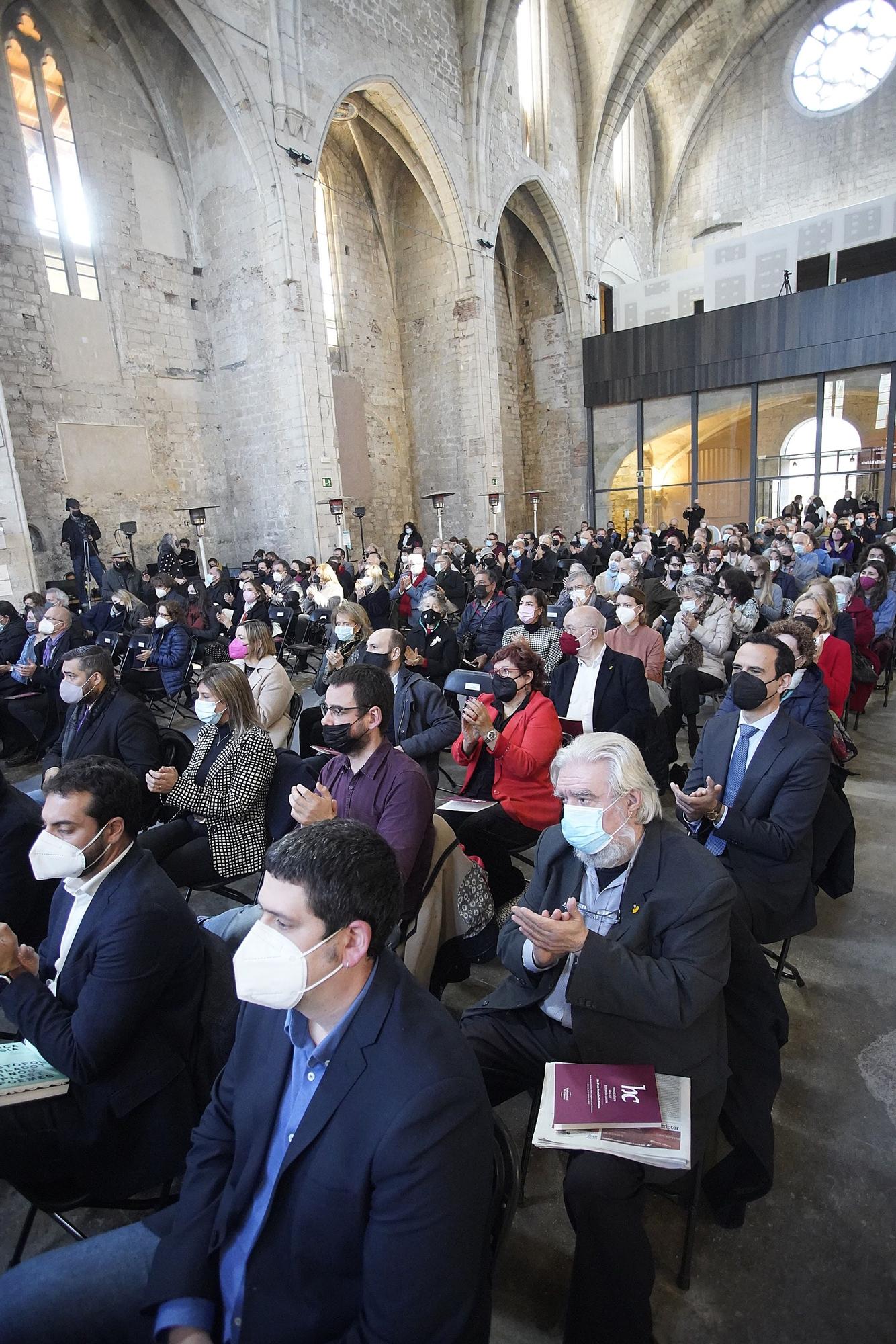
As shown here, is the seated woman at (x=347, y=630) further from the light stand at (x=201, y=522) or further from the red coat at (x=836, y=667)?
the light stand at (x=201, y=522)

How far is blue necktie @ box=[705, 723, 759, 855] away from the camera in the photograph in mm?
2760

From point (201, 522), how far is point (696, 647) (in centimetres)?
1051

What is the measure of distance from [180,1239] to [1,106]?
15.8 m

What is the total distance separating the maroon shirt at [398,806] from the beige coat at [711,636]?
327cm

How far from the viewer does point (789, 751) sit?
258cm

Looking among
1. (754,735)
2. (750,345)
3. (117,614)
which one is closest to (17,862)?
(754,735)

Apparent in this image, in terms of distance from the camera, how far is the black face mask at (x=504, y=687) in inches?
136

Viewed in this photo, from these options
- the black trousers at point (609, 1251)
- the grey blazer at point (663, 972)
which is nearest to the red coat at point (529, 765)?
the grey blazer at point (663, 972)

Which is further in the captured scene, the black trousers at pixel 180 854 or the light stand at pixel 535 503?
the light stand at pixel 535 503

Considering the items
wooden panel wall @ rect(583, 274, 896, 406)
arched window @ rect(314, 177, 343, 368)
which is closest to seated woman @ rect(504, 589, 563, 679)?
arched window @ rect(314, 177, 343, 368)

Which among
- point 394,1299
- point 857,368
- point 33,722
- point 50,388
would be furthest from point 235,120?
point 394,1299

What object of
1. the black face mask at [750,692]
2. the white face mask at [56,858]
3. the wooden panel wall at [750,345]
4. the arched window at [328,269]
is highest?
the arched window at [328,269]

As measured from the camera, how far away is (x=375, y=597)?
→ 825cm

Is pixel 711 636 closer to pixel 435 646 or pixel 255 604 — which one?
pixel 435 646
